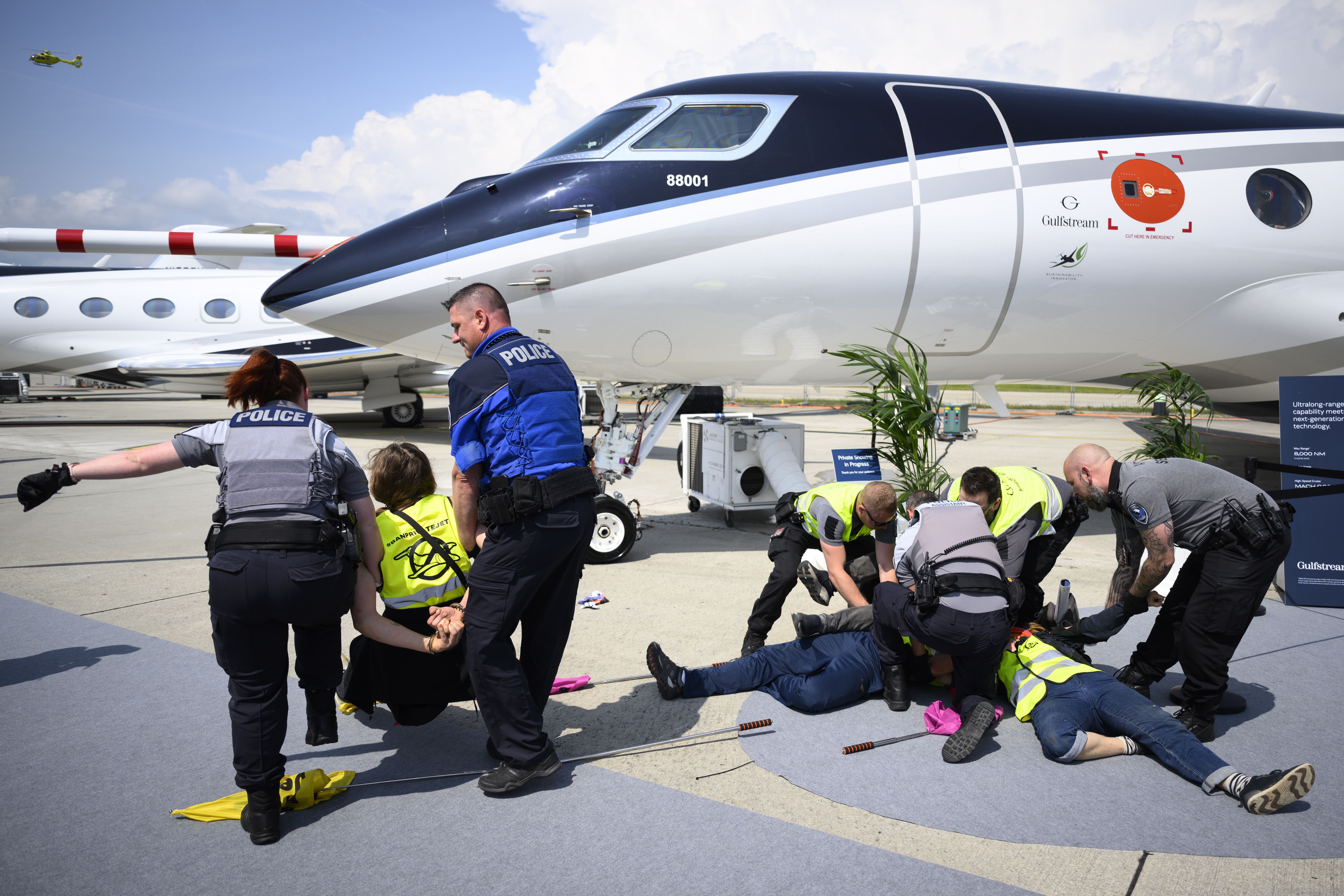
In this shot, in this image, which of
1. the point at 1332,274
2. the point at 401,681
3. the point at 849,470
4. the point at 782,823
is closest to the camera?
the point at 782,823

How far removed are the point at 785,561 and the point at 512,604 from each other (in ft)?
6.87

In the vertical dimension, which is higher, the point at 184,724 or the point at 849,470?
the point at 849,470

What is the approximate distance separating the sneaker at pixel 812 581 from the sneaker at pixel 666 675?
91cm

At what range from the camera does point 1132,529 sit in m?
3.93

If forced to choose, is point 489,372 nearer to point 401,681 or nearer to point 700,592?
point 401,681

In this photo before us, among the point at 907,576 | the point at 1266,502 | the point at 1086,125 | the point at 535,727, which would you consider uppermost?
the point at 1086,125

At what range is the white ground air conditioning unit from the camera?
7.74m

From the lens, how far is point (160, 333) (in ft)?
63.0

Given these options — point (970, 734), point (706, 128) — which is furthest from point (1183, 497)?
point (706, 128)

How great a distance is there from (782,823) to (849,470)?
3.75m

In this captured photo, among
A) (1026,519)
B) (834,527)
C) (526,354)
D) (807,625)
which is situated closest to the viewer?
(526,354)

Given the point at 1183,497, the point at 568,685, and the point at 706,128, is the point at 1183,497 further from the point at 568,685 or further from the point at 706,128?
the point at 706,128

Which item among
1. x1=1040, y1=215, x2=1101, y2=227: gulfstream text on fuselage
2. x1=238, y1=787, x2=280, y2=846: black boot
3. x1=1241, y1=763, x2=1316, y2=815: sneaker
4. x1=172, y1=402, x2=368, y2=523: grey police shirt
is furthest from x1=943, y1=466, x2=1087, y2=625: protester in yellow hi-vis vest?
x1=238, y1=787, x2=280, y2=846: black boot

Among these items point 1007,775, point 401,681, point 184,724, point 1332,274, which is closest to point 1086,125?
point 1332,274
